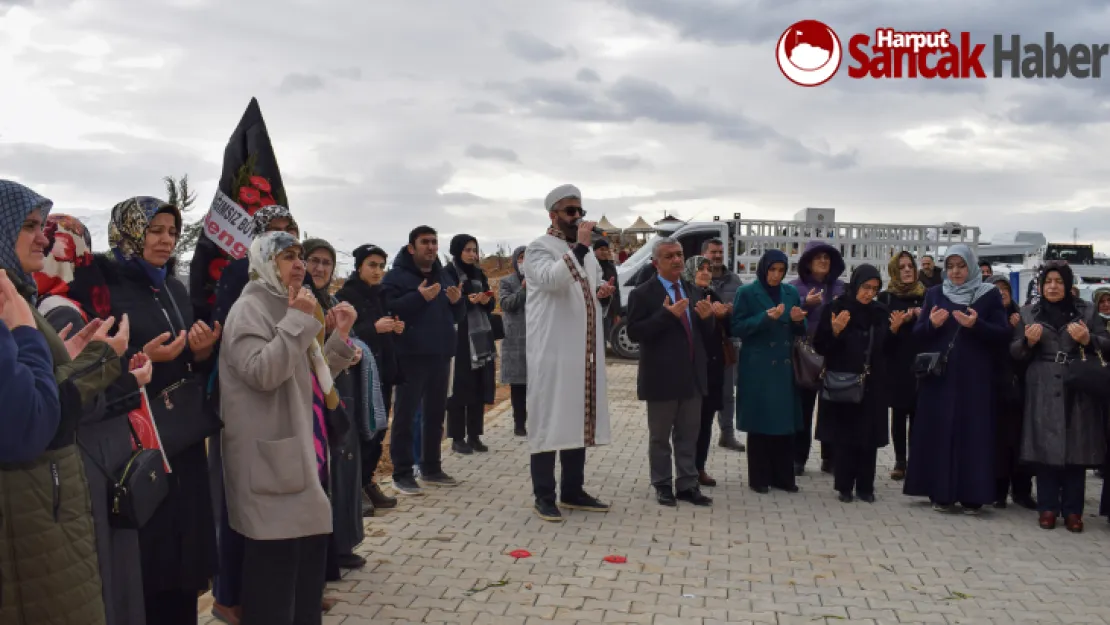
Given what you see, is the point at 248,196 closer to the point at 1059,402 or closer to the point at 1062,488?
the point at 1059,402

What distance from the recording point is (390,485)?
7.63m

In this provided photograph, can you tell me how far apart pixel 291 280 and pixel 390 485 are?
4063 mm

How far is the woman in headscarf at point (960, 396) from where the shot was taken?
7.07 metres

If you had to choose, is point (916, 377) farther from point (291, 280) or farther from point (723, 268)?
point (291, 280)

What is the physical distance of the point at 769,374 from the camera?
25.3ft

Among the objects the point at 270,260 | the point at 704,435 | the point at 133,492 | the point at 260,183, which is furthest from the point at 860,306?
the point at 133,492

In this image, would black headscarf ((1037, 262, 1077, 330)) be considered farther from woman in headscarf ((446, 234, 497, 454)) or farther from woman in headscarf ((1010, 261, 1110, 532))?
woman in headscarf ((446, 234, 497, 454))

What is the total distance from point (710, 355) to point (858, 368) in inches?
46.5

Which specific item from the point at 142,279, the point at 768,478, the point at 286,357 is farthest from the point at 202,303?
the point at 768,478

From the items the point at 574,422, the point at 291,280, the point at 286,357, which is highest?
the point at 291,280

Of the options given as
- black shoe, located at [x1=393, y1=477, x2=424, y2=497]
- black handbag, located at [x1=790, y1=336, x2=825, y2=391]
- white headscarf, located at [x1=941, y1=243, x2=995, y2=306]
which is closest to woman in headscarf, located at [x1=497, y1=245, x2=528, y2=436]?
black shoe, located at [x1=393, y1=477, x2=424, y2=497]

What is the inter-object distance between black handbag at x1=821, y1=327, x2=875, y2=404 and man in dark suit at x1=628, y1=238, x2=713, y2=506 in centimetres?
98

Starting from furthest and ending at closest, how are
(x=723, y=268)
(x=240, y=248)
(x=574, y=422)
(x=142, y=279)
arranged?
(x=723, y=268), (x=574, y=422), (x=240, y=248), (x=142, y=279)

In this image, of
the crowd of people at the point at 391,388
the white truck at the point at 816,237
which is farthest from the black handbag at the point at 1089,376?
the white truck at the point at 816,237
